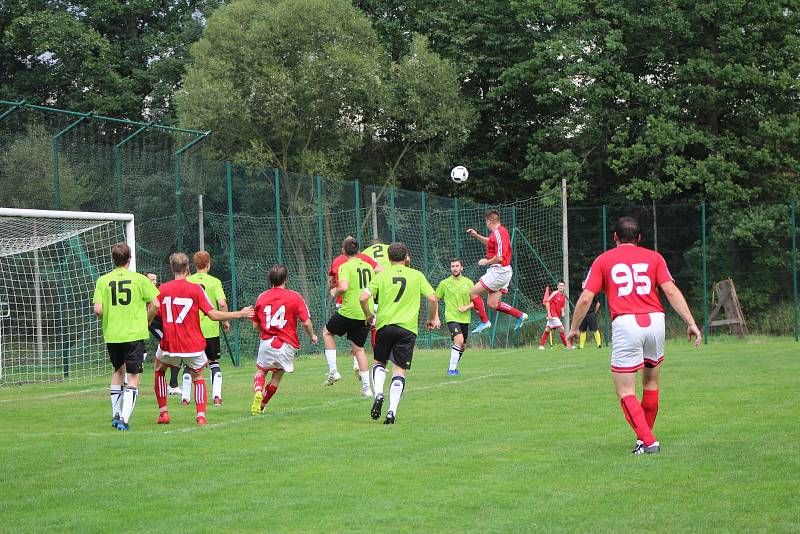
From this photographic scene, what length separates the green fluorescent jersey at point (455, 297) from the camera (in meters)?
19.2

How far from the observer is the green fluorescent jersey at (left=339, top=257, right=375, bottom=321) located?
1454cm

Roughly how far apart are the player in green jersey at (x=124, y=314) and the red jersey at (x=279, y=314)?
4.10 ft

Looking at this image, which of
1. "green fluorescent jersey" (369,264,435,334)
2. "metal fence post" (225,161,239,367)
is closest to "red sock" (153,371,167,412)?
"green fluorescent jersey" (369,264,435,334)

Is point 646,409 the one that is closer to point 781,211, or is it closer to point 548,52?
point 781,211

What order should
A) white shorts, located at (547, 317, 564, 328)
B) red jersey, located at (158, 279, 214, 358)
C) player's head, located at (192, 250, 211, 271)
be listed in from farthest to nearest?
white shorts, located at (547, 317, 564, 328), player's head, located at (192, 250, 211, 271), red jersey, located at (158, 279, 214, 358)

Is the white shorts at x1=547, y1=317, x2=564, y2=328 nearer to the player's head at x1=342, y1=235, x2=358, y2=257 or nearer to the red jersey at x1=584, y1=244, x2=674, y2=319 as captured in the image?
the player's head at x1=342, y1=235, x2=358, y2=257

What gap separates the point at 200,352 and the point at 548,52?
91.1 feet

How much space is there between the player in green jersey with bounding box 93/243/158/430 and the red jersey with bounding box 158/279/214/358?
0.22 metres

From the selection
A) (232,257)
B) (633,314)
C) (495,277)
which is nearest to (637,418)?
(633,314)

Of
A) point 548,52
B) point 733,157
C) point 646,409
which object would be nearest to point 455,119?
point 548,52

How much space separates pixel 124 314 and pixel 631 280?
5.49m

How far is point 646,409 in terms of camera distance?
9.44 metres

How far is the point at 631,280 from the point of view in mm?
9055

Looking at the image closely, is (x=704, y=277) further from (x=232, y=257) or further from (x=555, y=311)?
(x=232, y=257)
